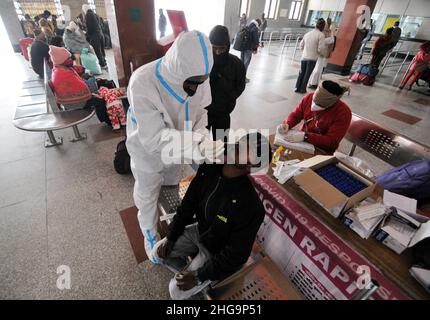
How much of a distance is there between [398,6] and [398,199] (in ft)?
48.7

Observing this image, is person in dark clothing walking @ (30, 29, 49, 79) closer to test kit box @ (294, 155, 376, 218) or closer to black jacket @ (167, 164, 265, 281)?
black jacket @ (167, 164, 265, 281)

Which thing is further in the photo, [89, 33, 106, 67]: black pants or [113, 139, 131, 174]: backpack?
[89, 33, 106, 67]: black pants

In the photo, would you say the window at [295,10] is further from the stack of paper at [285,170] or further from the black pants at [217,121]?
the stack of paper at [285,170]

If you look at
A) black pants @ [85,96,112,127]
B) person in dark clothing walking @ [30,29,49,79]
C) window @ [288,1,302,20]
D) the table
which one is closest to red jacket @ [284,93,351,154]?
the table

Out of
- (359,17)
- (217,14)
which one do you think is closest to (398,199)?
(359,17)

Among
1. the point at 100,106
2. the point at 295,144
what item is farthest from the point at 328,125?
the point at 100,106

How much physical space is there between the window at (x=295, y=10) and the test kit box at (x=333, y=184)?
1800 centimetres

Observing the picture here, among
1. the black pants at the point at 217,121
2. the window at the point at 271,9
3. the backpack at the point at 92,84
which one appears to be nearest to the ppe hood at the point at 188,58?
the black pants at the point at 217,121

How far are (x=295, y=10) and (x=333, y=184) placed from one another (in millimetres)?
18591

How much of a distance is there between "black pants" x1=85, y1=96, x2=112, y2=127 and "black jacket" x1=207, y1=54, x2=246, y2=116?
199 centimetres

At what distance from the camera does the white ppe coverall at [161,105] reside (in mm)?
1187

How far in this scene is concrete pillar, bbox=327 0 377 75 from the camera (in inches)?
267

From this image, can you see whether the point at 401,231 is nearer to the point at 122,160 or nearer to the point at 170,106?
the point at 170,106
